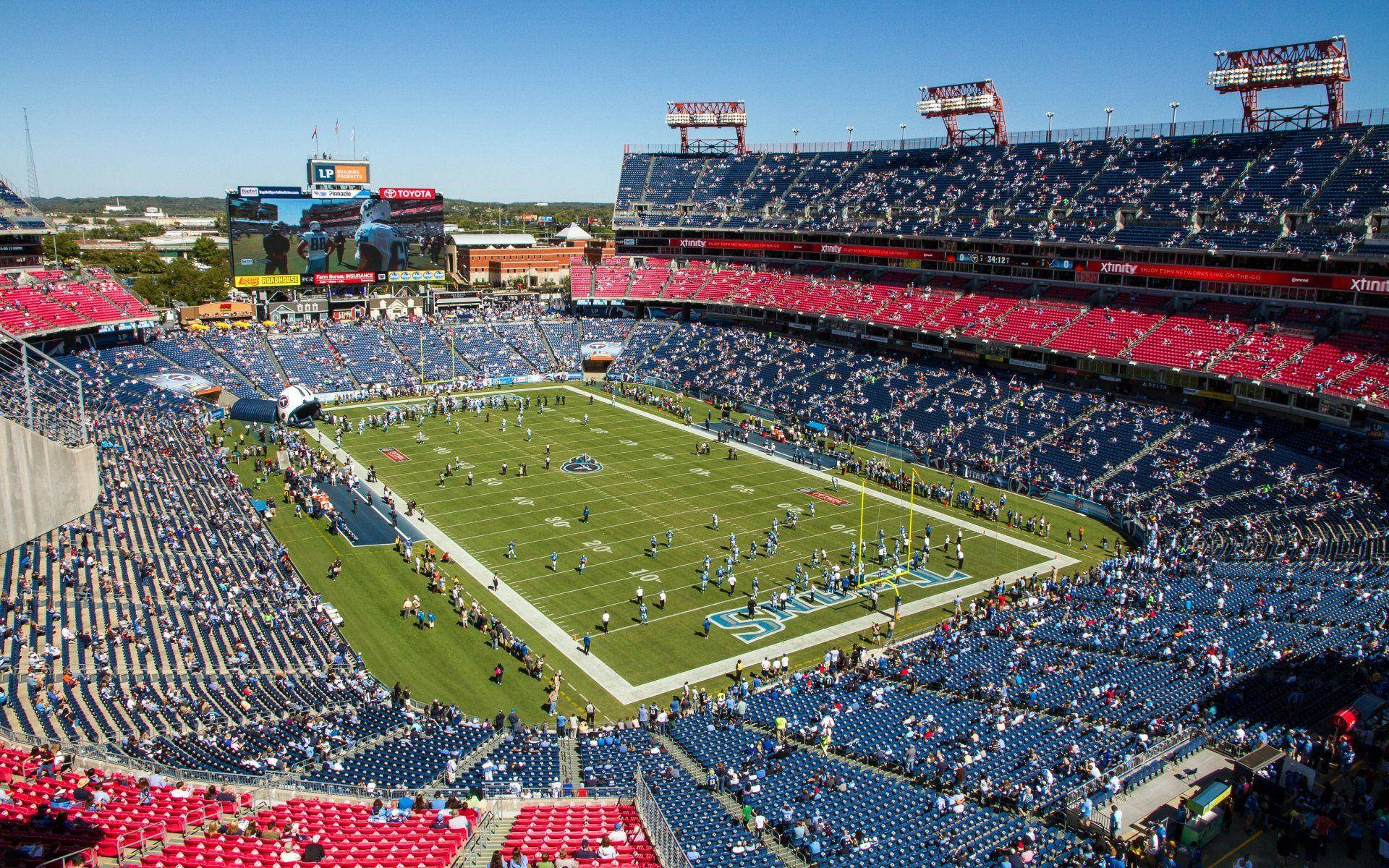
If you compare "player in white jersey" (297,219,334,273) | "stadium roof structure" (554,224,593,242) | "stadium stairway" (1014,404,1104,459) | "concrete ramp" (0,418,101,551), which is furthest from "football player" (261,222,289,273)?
"stadium roof structure" (554,224,593,242)

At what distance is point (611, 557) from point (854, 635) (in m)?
9.48

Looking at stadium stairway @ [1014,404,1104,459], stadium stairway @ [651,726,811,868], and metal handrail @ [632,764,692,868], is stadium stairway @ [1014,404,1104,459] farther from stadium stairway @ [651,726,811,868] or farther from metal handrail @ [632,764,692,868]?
metal handrail @ [632,764,692,868]

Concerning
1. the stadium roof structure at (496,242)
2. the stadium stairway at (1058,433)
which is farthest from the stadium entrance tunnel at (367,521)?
the stadium roof structure at (496,242)

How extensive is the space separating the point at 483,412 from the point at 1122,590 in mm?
38058

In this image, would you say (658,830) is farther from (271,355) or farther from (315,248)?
(315,248)

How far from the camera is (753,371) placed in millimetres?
61812

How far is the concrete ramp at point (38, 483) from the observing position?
1222cm

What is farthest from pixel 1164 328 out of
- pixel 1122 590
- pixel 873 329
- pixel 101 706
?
pixel 101 706

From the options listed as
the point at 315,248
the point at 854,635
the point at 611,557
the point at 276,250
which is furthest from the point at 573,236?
the point at 854,635

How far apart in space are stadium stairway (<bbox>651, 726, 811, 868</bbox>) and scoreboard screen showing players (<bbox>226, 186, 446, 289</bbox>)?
54.6 m

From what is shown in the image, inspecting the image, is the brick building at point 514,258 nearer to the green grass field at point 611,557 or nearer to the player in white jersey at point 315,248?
the player in white jersey at point 315,248

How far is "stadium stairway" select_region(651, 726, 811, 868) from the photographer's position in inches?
638

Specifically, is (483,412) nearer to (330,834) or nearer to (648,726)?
(648,726)

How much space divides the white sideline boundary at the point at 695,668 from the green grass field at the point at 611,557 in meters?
0.09
